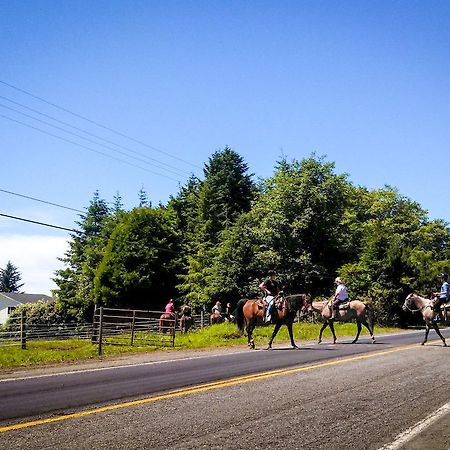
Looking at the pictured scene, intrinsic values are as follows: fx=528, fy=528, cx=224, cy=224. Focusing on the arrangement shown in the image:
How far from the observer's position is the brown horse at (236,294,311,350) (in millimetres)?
19609

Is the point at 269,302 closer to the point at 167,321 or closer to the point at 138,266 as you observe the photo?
the point at 167,321

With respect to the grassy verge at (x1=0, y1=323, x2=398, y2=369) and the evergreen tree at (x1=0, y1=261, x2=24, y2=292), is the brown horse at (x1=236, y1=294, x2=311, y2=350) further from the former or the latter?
the evergreen tree at (x1=0, y1=261, x2=24, y2=292)

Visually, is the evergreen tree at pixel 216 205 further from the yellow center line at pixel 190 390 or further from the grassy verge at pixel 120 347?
the yellow center line at pixel 190 390

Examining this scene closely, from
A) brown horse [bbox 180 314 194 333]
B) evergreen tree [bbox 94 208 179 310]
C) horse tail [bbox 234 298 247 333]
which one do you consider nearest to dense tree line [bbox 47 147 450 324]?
evergreen tree [bbox 94 208 179 310]

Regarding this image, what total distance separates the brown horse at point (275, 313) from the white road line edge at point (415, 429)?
11.5 m

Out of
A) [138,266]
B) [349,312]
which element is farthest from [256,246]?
[349,312]

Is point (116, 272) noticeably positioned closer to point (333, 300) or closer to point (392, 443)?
point (333, 300)

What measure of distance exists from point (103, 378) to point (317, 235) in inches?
1698

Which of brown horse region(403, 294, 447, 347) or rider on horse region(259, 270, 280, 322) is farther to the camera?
brown horse region(403, 294, 447, 347)

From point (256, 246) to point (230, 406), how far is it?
143 feet

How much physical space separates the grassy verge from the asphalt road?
506 centimetres

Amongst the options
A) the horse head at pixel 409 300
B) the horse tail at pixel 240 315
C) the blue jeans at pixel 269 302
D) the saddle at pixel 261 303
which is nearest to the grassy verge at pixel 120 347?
the horse tail at pixel 240 315

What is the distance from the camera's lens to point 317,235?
2063 inches

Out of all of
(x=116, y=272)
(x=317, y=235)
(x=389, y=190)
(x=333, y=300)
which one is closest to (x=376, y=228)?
(x=317, y=235)
